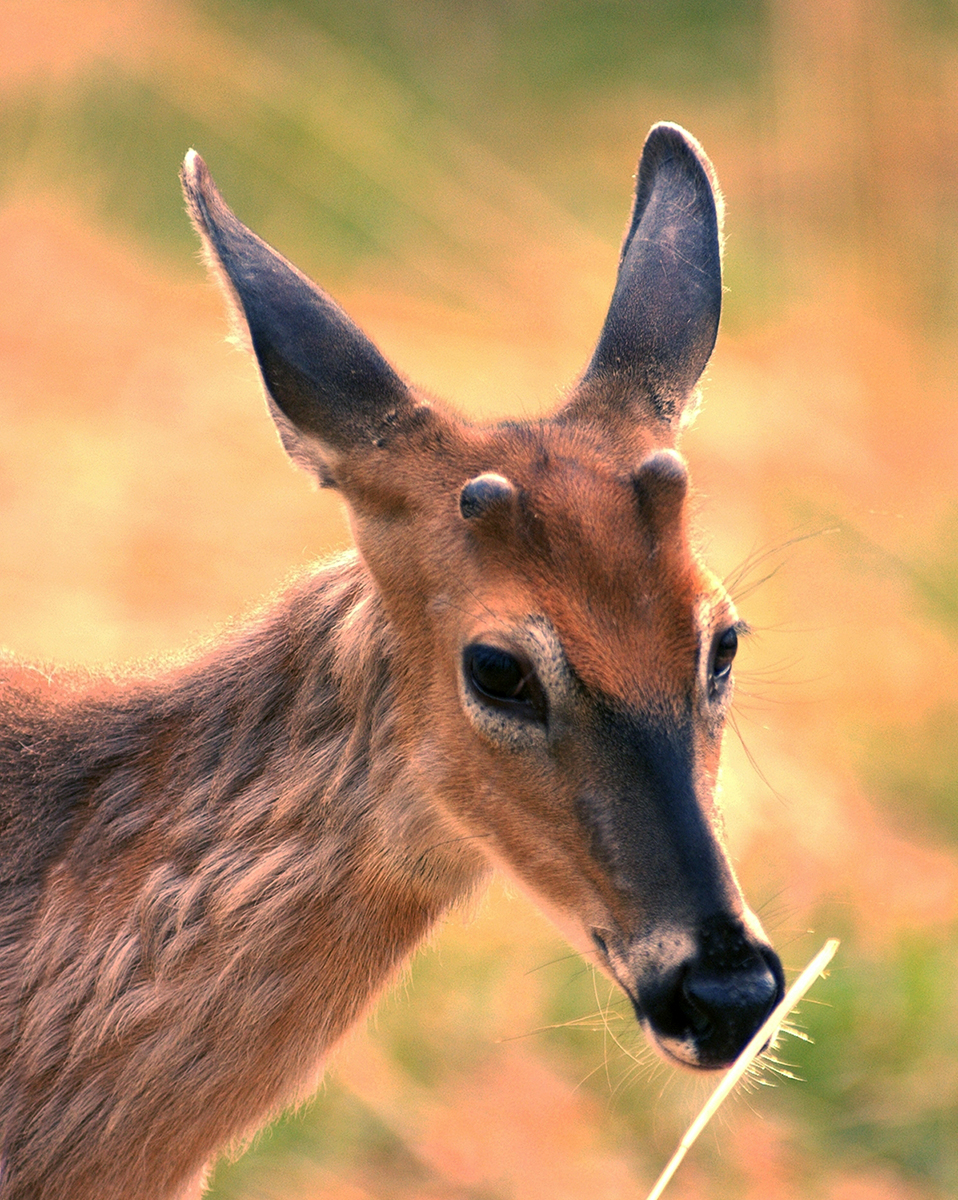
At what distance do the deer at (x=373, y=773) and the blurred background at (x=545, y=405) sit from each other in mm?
851

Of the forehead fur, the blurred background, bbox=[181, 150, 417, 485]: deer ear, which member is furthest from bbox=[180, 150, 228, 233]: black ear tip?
the blurred background

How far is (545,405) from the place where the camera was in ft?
17.9

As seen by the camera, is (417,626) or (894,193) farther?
(894,193)

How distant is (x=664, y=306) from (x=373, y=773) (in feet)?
5.14

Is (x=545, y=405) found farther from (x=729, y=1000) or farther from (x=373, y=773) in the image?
(x=729, y=1000)

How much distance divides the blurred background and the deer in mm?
851

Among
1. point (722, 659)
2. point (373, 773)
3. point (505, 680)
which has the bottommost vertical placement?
point (373, 773)

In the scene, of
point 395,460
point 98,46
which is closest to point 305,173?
point 98,46

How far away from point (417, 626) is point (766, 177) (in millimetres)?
13015

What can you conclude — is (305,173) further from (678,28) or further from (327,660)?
(327,660)

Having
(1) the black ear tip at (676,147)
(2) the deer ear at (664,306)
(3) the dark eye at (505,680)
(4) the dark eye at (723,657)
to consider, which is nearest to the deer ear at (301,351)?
(2) the deer ear at (664,306)

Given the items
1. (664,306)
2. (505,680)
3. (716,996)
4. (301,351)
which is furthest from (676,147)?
(716,996)

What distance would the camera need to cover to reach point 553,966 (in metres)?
6.50

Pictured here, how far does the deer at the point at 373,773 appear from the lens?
3.47 meters
